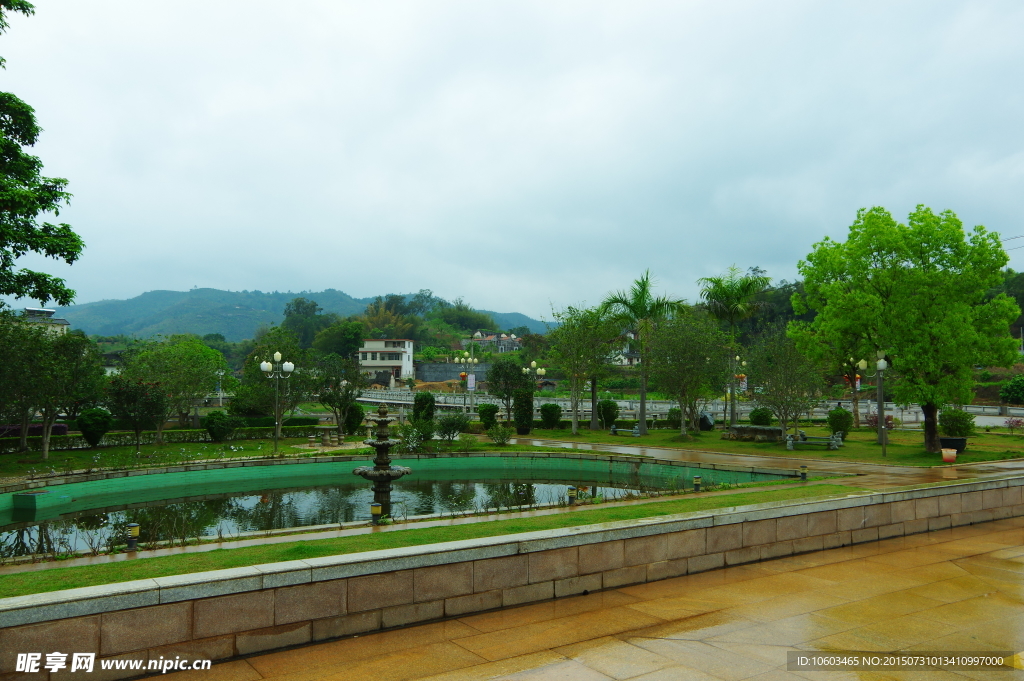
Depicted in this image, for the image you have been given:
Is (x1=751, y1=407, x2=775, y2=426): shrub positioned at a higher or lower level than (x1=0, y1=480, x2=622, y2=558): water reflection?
higher

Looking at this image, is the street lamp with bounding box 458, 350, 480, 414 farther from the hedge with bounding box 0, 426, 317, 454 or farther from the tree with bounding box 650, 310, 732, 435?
the tree with bounding box 650, 310, 732, 435

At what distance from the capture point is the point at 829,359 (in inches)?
1176

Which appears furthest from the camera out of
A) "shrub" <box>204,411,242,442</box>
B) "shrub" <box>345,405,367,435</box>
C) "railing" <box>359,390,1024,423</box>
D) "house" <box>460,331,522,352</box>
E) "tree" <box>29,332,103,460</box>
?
"house" <box>460,331,522,352</box>

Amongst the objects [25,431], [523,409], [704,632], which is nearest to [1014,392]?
[523,409]

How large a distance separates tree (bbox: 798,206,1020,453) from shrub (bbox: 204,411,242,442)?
26.4 m

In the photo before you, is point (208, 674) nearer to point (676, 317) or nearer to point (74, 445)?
point (74, 445)

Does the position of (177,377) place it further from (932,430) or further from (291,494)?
(932,430)

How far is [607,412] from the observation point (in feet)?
122

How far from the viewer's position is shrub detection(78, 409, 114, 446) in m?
27.2

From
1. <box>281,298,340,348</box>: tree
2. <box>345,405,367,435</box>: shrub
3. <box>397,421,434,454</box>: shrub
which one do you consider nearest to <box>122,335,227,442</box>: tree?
<box>345,405,367,435</box>: shrub

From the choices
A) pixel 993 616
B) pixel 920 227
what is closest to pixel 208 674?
pixel 993 616

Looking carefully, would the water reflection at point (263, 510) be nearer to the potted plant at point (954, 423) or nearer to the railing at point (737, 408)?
the potted plant at point (954, 423)

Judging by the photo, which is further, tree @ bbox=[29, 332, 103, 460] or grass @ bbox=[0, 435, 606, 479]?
tree @ bbox=[29, 332, 103, 460]

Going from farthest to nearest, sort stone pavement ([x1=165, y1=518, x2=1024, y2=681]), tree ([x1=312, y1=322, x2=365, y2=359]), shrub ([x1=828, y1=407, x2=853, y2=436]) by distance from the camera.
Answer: tree ([x1=312, y1=322, x2=365, y2=359]), shrub ([x1=828, y1=407, x2=853, y2=436]), stone pavement ([x1=165, y1=518, x2=1024, y2=681])
